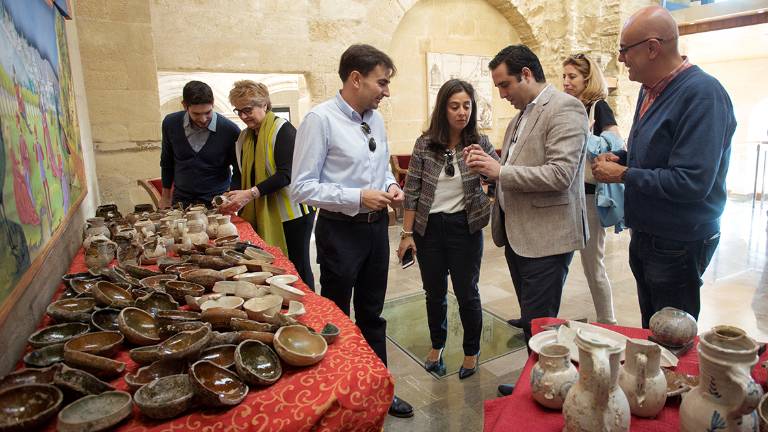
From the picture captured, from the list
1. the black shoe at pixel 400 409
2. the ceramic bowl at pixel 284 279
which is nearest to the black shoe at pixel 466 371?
the black shoe at pixel 400 409

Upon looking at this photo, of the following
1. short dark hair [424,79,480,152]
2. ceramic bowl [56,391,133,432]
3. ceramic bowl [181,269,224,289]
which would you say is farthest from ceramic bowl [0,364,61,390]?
short dark hair [424,79,480,152]

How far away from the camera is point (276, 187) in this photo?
283cm

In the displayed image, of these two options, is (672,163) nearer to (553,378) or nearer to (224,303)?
(553,378)

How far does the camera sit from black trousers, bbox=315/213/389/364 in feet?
7.19

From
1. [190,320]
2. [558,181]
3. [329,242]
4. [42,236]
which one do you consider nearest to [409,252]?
[329,242]

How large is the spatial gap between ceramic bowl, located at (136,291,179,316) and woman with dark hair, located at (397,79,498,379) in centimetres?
135

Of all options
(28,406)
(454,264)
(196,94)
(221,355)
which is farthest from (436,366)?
(196,94)

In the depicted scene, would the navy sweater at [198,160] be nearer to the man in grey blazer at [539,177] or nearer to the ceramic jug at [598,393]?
the man in grey blazer at [539,177]

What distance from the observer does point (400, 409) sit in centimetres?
234

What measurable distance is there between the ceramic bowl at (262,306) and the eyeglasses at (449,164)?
4.17ft

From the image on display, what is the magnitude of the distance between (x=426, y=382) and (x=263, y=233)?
1358 mm

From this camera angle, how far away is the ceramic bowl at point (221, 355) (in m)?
1.18

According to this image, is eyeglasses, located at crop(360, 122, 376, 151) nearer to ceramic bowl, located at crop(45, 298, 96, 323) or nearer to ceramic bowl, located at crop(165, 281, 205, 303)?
ceramic bowl, located at crop(165, 281, 205, 303)

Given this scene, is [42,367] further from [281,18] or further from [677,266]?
[281,18]
